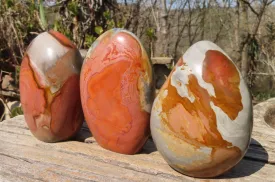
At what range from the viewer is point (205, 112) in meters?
0.64

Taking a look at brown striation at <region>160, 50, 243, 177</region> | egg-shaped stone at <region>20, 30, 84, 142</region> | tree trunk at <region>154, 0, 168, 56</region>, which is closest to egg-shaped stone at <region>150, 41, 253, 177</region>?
brown striation at <region>160, 50, 243, 177</region>

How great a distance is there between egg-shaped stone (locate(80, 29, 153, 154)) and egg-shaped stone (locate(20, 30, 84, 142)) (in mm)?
62

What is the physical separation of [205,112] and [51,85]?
1.35 ft

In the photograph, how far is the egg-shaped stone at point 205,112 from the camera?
63cm

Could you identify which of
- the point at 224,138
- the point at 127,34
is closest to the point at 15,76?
the point at 127,34

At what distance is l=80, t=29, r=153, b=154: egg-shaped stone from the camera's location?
741 millimetres

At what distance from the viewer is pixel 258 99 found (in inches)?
141

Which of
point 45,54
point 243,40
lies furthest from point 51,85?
point 243,40

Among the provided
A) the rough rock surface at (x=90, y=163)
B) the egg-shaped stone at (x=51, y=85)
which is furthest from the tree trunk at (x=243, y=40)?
the egg-shaped stone at (x=51, y=85)

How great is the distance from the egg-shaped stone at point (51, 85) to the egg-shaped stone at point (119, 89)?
62 millimetres

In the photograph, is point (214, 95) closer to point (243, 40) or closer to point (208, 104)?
point (208, 104)

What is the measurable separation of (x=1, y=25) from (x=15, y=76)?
0.39 metres

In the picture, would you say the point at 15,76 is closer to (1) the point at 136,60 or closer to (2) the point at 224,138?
(1) the point at 136,60

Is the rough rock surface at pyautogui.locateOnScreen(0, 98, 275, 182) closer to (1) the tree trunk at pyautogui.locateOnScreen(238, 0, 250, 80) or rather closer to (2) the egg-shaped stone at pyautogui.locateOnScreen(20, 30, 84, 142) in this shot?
(2) the egg-shaped stone at pyautogui.locateOnScreen(20, 30, 84, 142)
